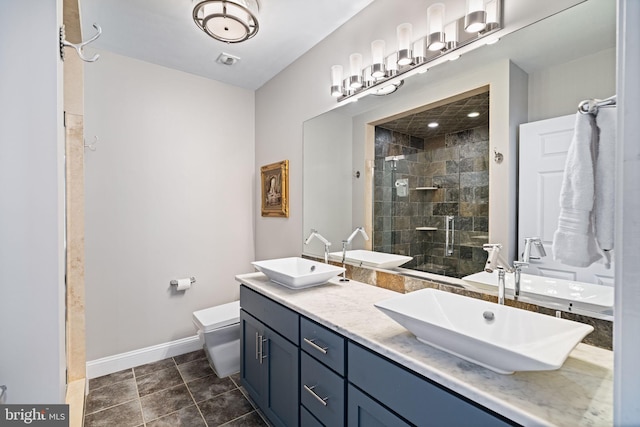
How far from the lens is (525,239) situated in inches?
48.6

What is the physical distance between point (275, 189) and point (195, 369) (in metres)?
1.70

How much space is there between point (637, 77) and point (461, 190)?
35.2 inches

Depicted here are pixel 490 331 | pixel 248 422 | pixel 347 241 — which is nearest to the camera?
pixel 490 331

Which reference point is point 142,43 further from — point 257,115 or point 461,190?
point 461,190

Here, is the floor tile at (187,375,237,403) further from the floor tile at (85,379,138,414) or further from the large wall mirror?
the large wall mirror

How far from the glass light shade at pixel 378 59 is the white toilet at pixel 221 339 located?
6.82 feet

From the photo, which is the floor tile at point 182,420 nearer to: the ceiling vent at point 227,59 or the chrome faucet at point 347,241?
the chrome faucet at point 347,241

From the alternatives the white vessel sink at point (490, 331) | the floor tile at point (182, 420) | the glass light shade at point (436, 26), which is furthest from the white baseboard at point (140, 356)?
the glass light shade at point (436, 26)

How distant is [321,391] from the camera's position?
4.26ft

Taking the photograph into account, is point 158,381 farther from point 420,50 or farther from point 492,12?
point 492,12

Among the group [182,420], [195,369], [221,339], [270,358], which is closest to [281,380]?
[270,358]

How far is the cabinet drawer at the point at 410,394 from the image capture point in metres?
0.80

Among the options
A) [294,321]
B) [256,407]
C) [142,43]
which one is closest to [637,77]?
[294,321]

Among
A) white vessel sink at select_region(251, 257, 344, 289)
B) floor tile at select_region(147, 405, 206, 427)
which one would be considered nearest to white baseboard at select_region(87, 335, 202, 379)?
floor tile at select_region(147, 405, 206, 427)
